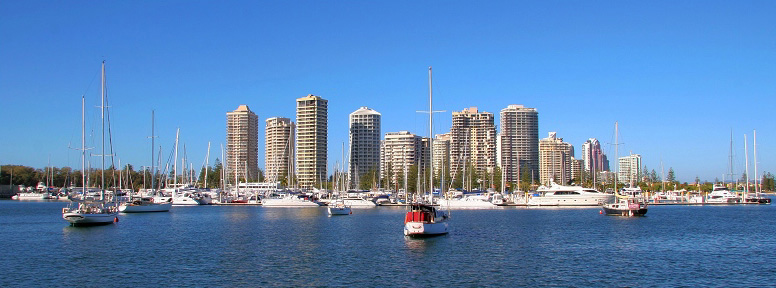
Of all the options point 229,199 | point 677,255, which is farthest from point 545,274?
point 229,199

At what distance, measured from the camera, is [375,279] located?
3791cm

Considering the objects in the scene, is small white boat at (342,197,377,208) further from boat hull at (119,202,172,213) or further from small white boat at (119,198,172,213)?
boat hull at (119,202,172,213)

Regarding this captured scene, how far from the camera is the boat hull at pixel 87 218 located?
231 feet

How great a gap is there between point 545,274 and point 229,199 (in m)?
126

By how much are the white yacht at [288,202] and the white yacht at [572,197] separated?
43948 millimetres

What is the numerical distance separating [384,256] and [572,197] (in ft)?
295

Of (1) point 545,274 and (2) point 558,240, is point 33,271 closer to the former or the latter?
(1) point 545,274

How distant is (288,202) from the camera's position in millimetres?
136375

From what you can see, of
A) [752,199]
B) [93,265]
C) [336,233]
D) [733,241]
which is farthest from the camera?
[752,199]

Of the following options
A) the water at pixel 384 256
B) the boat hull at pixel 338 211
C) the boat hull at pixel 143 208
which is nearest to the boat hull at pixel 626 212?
the water at pixel 384 256

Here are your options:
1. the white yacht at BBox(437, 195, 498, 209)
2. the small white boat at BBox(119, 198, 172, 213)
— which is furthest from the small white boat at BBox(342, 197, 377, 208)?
the small white boat at BBox(119, 198, 172, 213)

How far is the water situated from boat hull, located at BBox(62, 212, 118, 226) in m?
0.97

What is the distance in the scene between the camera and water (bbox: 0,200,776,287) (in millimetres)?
37844

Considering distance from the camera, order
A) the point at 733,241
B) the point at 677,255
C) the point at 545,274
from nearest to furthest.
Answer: the point at 545,274, the point at 677,255, the point at 733,241
